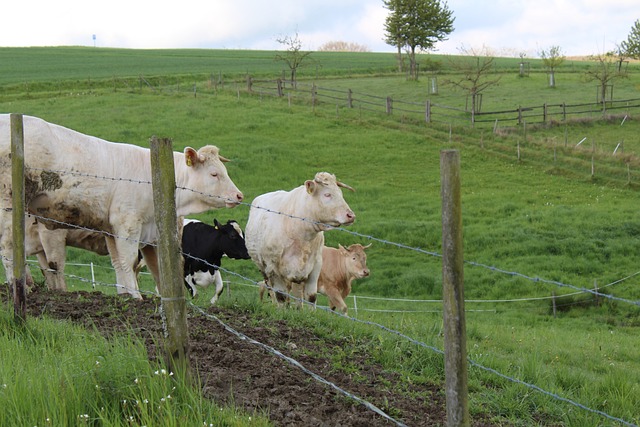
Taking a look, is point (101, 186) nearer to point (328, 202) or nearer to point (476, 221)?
point (328, 202)

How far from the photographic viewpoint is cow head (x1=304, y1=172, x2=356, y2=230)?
443 inches

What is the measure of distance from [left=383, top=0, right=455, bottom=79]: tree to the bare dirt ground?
6426 cm

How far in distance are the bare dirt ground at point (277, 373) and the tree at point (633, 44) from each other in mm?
67462

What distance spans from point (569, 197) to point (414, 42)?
144ft

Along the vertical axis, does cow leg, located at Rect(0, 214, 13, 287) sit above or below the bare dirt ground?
above

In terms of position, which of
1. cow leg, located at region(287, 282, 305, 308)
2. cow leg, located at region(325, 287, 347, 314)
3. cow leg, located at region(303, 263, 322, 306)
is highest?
cow leg, located at region(303, 263, 322, 306)

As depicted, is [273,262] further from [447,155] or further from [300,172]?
[300,172]

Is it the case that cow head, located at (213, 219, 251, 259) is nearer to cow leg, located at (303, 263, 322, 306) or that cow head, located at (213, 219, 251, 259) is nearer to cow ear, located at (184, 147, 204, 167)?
cow leg, located at (303, 263, 322, 306)

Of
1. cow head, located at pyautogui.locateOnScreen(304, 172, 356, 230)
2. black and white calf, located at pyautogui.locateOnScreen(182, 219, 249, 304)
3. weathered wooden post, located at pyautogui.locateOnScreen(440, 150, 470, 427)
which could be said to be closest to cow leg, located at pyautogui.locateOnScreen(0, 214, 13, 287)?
cow head, located at pyautogui.locateOnScreen(304, 172, 356, 230)

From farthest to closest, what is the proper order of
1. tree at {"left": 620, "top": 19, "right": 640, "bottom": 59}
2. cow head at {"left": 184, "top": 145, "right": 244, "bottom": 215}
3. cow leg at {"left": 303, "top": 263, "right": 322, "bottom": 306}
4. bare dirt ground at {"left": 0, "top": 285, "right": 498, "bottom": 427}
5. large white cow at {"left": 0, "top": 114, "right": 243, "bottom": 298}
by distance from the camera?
tree at {"left": 620, "top": 19, "right": 640, "bottom": 59}
cow leg at {"left": 303, "top": 263, "right": 322, "bottom": 306}
cow head at {"left": 184, "top": 145, "right": 244, "bottom": 215}
large white cow at {"left": 0, "top": 114, "right": 243, "bottom": 298}
bare dirt ground at {"left": 0, "top": 285, "right": 498, "bottom": 427}

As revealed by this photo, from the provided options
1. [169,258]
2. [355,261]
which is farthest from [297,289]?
[169,258]

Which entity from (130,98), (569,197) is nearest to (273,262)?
(569,197)

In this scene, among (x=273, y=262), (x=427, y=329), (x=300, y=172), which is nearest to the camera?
(x=427, y=329)

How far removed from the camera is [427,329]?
28.0ft
